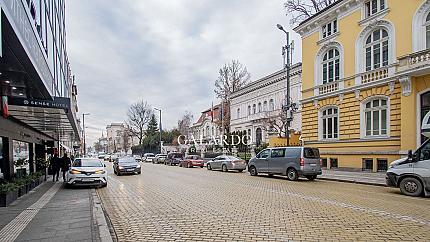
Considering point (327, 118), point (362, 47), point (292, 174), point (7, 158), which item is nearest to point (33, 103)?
point (7, 158)

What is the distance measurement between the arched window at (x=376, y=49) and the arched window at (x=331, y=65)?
2690mm

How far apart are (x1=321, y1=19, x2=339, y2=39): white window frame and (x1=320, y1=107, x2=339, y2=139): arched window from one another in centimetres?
604

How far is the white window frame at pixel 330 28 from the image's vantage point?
84.3 feet

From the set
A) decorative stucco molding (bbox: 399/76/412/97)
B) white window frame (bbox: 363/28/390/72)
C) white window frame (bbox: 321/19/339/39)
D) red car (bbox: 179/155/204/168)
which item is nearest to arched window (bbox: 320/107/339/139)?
white window frame (bbox: 363/28/390/72)

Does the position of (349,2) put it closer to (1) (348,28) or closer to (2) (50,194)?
(1) (348,28)

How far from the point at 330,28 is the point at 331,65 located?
3073 millimetres

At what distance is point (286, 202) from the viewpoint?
1028 cm

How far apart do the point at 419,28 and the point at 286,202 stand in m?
15.8

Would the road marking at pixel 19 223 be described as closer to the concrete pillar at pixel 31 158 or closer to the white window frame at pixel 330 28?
the concrete pillar at pixel 31 158

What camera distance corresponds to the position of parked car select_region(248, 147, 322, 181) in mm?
17844

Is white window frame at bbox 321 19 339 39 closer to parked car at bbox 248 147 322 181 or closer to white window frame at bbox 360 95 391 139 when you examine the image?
white window frame at bbox 360 95 391 139

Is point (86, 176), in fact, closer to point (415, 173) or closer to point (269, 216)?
point (269, 216)

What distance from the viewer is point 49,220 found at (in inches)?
315

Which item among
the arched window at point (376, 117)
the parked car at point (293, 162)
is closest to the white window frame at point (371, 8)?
the arched window at point (376, 117)
